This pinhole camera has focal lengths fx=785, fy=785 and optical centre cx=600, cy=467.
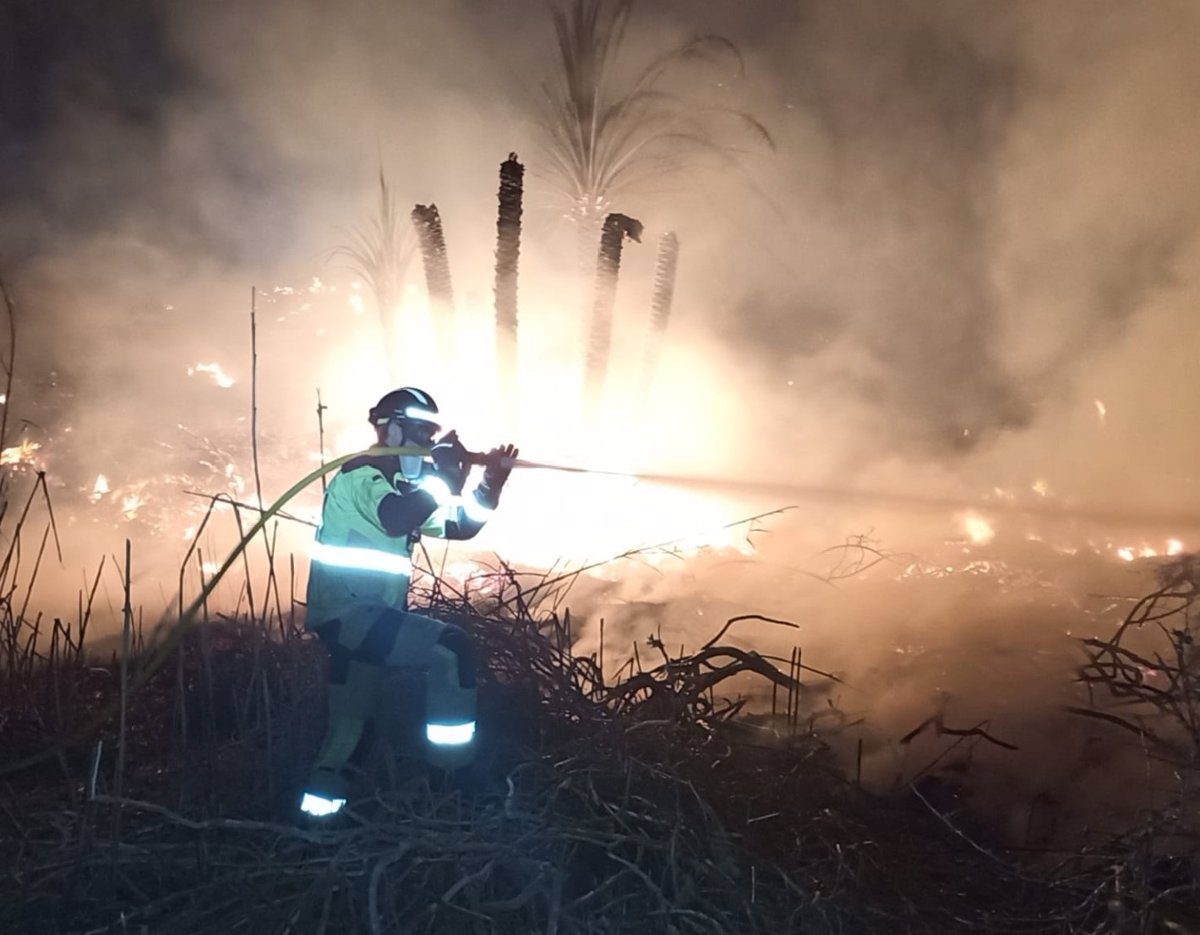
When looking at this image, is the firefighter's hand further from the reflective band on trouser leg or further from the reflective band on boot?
the reflective band on boot

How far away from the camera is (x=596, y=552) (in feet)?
33.6

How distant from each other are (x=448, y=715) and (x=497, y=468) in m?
1.39

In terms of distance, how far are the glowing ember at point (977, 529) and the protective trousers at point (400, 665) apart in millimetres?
6999

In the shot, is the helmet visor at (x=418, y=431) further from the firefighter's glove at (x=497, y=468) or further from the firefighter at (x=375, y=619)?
→ the firefighter's glove at (x=497, y=468)

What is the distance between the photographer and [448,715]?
13.3 feet

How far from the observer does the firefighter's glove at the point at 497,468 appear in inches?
180

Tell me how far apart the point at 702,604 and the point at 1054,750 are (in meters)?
3.60

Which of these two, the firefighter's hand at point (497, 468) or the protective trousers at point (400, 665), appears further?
the firefighter's hand at point (497, 468)

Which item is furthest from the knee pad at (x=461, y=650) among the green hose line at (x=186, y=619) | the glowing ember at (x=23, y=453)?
the glowing ember at (x=23, y=453)

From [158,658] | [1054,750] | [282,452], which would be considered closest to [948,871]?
[1054,750]

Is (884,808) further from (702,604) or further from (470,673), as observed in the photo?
(702,604)

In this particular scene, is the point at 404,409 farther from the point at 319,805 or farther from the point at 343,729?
the point at 319,805

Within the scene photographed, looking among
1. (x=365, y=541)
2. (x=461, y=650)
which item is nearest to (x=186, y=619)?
(x=365, y=541)

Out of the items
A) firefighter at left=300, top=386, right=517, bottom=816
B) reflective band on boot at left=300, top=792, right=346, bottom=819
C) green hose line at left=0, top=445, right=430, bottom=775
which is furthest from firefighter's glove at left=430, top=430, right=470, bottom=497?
reflective band on boot at left=300, top=792, right=346, bottom=819
